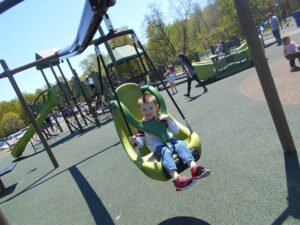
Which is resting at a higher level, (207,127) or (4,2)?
(4,2)

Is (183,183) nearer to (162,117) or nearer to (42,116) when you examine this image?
(162,117)

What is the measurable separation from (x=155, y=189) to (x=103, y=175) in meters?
2.26

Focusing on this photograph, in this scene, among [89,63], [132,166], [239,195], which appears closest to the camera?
[239,195]

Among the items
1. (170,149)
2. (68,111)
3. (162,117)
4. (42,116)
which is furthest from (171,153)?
(68,111)

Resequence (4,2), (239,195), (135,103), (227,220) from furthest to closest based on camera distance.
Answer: (135,103) < (239,195) < (227,220) < (4,2)

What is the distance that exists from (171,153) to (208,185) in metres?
0.99

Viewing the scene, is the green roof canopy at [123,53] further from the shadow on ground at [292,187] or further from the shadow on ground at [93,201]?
the shadow on ground at [292,187]

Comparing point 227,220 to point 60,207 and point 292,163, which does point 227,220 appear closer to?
point 292,163

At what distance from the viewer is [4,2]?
11.0 ft

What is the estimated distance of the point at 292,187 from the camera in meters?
3.91

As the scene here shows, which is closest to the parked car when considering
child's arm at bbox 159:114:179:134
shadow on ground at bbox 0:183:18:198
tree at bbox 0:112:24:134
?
shadow on ground at bbox 0:183:18:198

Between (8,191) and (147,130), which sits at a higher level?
(147,130)

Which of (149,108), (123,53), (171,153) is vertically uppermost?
(123,53)

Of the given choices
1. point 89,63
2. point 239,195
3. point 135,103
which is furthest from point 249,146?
point 89,63
